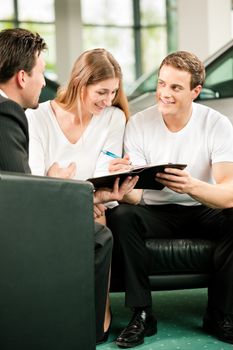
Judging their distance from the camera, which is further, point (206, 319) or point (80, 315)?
point (206, 319)

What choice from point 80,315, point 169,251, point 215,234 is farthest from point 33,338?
point 215,234

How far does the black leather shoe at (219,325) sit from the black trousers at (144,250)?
0.12ft

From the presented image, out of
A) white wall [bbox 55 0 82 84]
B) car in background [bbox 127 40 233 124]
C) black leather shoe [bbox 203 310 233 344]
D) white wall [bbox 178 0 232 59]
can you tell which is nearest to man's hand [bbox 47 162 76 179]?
black leather shoe [bbox 203 310 233 344]

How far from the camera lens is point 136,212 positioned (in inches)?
121

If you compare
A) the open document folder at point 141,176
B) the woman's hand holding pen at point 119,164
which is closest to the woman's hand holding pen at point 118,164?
the woman's hand holding pen at point 119,164

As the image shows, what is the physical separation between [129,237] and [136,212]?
134 mm

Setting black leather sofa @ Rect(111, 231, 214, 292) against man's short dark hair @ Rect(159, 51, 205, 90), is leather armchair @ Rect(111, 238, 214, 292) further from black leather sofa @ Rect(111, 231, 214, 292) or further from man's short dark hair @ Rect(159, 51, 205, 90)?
man's short dark hair @ Rect(159, 51, 205, 90)

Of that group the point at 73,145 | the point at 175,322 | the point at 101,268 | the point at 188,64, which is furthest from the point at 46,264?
the point at 188,64

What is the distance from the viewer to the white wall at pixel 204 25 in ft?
32.5

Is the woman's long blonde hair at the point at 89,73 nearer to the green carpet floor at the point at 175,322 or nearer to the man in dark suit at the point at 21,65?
the man in dark suit at the point at 21,65

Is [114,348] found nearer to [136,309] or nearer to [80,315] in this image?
[136,309]

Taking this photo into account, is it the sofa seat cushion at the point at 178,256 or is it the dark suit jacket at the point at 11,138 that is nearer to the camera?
the dark suit jacket at the point at 11,138

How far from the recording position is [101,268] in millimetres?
2625

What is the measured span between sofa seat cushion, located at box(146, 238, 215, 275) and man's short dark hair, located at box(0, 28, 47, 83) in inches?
37.9
